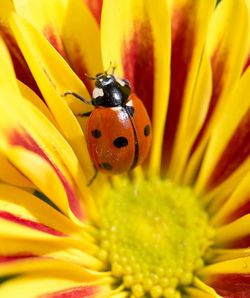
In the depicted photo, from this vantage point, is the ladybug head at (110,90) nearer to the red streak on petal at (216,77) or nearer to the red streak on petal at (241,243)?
the red streak on petal at (216,77)

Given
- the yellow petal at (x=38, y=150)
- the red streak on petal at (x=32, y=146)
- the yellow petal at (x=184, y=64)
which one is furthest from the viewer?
the yellow petal at (x=184, y=64)

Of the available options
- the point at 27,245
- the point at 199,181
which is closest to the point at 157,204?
the point at 199,181

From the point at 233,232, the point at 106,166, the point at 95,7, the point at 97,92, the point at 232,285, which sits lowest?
the point at 232,285

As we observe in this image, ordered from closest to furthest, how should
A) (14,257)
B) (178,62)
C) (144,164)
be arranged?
1. (14,257)
2. (178,62)
3. (144,164)

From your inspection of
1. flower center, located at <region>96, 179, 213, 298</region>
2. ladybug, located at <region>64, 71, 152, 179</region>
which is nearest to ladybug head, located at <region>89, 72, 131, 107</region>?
ladybug, located at <region>64, 71, 152, 179</region>

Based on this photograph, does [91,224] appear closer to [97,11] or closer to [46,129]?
[46,129]

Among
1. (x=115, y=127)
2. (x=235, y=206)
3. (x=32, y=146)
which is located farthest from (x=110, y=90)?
(x=235, y=206)

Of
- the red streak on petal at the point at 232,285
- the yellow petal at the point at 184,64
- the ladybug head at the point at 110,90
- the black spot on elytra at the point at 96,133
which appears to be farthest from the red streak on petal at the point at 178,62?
the red streak on petal at the point at 232,285

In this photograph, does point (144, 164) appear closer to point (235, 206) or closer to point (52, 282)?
point (235, 206)
